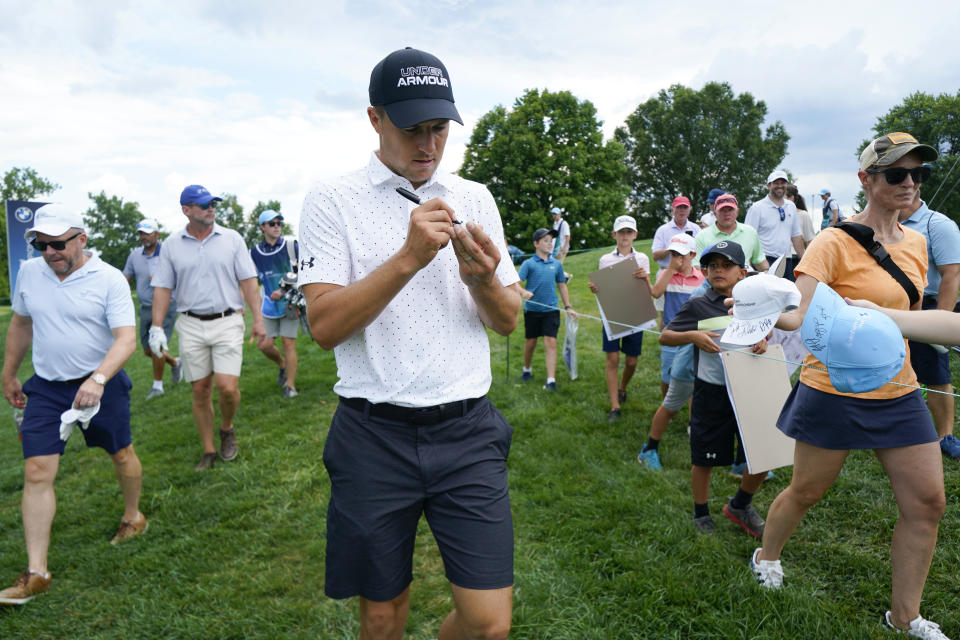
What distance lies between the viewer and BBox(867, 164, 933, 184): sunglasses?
2496 mm

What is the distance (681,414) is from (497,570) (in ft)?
14.8

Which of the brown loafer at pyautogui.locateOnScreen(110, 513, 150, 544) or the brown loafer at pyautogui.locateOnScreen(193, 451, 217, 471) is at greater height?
the brown loafer at pyautogui.locateOnScreen(193, 451, 217, 471)

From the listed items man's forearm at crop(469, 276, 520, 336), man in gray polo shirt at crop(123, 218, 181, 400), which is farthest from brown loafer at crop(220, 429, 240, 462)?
man's forearm at crop(469, 276, 520, 336)

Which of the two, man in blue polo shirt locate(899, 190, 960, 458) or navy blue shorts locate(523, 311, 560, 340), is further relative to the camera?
navy blue shorts locate(523, 311, 560, 340)

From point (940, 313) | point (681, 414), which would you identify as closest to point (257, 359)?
point (681, 414)

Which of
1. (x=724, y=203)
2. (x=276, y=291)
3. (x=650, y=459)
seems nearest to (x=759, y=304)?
(x=650, y=459)

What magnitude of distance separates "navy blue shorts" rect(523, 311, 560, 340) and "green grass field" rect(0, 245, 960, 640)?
188 cm

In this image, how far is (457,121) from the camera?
6.17ft

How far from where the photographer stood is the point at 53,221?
354cm

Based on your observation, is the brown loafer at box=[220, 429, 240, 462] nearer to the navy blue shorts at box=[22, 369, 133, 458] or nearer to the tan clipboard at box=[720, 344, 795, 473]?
the navy blue shorts at box=[22, 369, 133, 458]

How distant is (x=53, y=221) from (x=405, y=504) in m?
3.11

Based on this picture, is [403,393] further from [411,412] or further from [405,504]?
[405,504]

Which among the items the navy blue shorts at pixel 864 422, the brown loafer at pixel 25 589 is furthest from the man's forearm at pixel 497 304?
the brown loafer at pixel 25 589

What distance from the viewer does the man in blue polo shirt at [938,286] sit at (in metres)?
3.76
